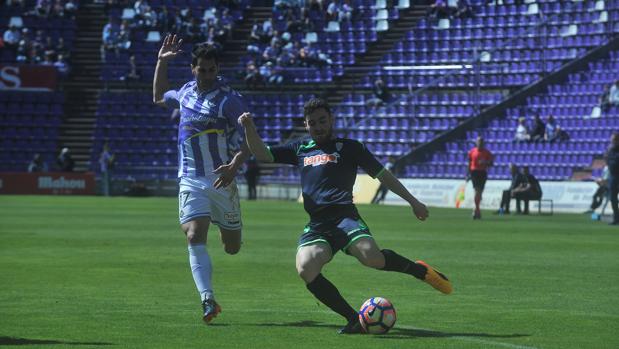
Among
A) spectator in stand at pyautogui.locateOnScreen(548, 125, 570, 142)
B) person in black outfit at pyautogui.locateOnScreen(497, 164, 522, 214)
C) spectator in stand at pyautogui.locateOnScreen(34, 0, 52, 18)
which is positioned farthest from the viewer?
spectator in stand at pyautogui.locateOnScreen(34, 0, 52, 18)

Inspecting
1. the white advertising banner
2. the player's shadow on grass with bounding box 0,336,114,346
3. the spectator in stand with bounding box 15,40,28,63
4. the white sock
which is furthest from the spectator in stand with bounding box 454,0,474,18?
the player's shadow on grass with bounding box 0,336,114,346

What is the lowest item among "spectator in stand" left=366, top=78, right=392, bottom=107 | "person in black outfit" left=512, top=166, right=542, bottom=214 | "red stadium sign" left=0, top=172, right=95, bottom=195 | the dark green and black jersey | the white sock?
"red stadium sign" left=0, top=172, right=95, bottom=195

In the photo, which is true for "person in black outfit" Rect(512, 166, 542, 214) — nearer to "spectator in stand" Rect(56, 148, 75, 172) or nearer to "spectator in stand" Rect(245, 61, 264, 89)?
"spectator in stand" Rect(245, 61, 264, 89)

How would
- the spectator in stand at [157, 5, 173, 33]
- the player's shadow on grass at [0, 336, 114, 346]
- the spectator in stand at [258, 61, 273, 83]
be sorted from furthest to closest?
the spectator in stand at [157, 5, 173, 33]
the spectator in stand at [258, 61, 273, 83]
the player's shadow on grass at [0, 336, 114, 346]

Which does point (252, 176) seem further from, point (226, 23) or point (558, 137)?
point (558, 137)

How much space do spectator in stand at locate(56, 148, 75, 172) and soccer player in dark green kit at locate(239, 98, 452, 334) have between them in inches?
1684

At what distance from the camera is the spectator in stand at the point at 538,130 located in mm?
43250

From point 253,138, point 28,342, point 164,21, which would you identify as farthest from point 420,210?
point 164,21

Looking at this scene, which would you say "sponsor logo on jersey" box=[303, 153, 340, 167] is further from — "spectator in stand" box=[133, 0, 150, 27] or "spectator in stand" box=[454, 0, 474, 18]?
"spectator in stand" box=[133, 0, 150, 27]

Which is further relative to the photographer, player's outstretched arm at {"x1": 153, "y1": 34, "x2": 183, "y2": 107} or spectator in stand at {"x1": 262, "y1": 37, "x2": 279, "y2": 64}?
spectator in stand at {"x1": 262, "y1": 37, "x2": 279, "y2": 64}

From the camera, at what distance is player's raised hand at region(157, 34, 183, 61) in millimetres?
12064

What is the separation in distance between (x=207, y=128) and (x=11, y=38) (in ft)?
154

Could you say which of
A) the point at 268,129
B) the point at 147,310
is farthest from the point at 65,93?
the point at 147,310

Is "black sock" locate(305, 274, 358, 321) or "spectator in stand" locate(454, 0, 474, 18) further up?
"black sock" locate(305, 274, 358, 321)
